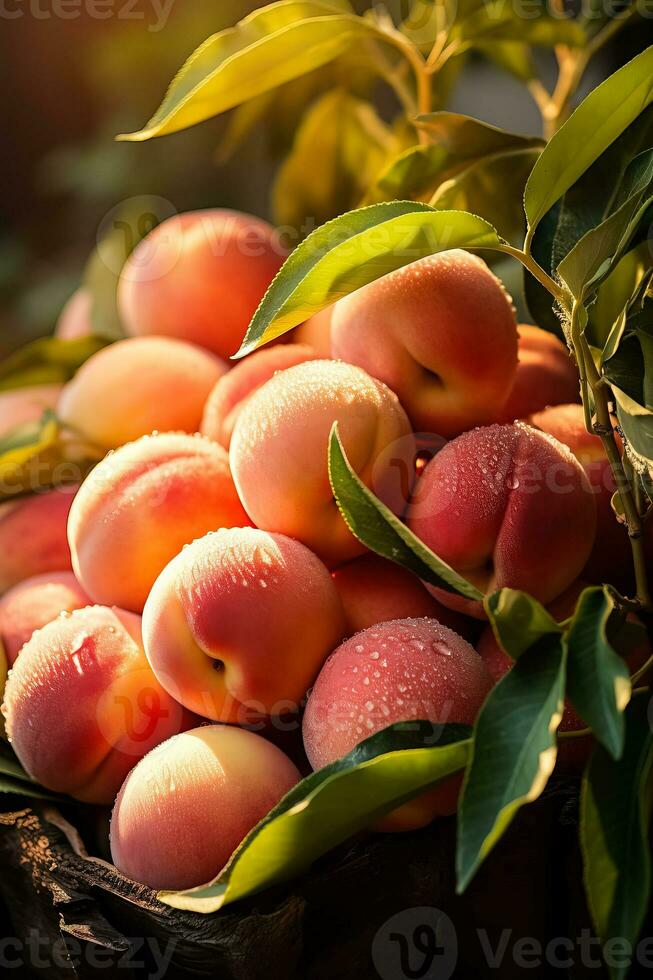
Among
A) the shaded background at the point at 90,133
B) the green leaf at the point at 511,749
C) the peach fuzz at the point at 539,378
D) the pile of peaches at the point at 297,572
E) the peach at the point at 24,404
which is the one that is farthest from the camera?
the shaded background at the point at 90,133

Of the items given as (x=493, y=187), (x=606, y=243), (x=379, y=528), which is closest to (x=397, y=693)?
(x=379, y=528)

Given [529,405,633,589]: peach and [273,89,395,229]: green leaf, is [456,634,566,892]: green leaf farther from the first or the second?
[273,89,395,229]: green leaf

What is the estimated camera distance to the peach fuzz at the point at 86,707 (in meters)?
0.39

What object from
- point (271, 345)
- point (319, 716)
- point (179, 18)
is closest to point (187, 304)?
point (271, 345)

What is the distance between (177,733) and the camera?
405 millimetres

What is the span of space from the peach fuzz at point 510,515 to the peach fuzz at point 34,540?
22cm

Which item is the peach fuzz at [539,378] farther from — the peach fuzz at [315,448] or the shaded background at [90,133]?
the shaded background at [90,133]

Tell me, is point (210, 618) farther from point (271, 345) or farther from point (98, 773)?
point (271, 345)

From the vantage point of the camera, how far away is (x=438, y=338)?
1.33ft

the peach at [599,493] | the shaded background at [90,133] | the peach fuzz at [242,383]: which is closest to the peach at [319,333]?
the peach fuzz at [242,383]

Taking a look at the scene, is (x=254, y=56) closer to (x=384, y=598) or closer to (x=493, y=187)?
(x=493, y=187)

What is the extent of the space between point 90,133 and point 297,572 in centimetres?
91

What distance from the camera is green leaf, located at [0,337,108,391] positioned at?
0.61 m

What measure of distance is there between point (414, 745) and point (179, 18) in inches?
34.5
